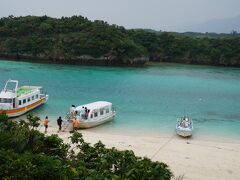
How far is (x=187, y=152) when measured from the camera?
2034cm

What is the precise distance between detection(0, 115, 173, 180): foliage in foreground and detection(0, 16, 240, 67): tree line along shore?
6521cm

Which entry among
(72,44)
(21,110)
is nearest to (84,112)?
(21,110)

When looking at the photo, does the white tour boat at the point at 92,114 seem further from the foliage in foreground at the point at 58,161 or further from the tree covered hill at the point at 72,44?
the tree covered hill at the point at 72,44

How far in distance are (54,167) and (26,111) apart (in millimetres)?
20188

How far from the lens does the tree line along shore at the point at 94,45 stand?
78.2m

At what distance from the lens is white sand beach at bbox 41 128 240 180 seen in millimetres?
17375

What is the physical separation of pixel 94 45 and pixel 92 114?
180 ft

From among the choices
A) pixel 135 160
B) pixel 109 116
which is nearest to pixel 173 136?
pixel 109 116

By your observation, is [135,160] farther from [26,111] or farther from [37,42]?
[37,42]

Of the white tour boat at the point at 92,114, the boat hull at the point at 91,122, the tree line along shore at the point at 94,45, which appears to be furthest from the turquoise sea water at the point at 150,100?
the tree line along shore at the point at 94,45

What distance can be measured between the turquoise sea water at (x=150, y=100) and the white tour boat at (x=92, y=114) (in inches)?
21.3

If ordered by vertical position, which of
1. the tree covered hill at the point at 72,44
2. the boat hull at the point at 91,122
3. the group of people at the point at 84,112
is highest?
the tree covered hill at the point at 72,44

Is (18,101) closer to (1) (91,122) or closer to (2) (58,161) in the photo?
(1) (91,122)

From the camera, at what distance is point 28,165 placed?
28.2 ft
